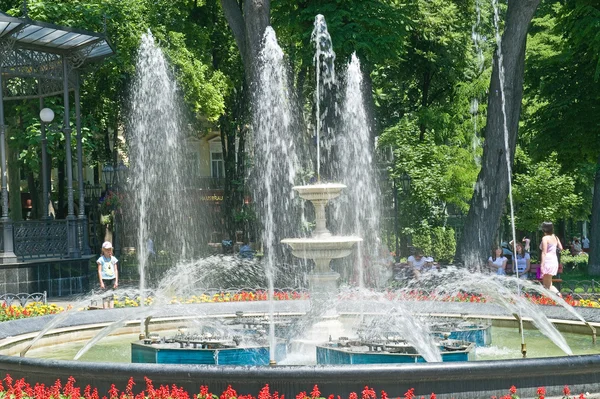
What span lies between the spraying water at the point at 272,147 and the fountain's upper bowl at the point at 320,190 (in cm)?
751

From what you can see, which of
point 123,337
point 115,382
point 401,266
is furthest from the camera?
point 401,266

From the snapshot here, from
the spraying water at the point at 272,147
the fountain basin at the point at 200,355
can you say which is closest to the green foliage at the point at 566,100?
the spraying water at the point at 272,147

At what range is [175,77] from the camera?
28.2 m

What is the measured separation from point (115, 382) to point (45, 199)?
15977 mm

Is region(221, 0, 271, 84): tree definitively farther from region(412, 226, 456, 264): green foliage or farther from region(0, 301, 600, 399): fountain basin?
region(412, 226, 456, 264): green foliage

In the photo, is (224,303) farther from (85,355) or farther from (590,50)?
(590,50)

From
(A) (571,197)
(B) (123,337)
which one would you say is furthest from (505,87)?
(A) (571,197)

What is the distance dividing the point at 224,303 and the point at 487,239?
7.15 meters

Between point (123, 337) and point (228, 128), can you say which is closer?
point (123, 337)

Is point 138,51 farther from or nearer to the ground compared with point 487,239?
farther from the ground

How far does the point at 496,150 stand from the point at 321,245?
9.20m

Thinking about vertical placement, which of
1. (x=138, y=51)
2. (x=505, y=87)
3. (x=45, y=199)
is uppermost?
(x=138, y=51)

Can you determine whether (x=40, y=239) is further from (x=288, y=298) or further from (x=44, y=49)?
(x=288, y=298)

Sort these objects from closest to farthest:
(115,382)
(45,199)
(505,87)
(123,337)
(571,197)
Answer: (115,382) → (123,337) → (505,87) → (45,199) → (571,197)
